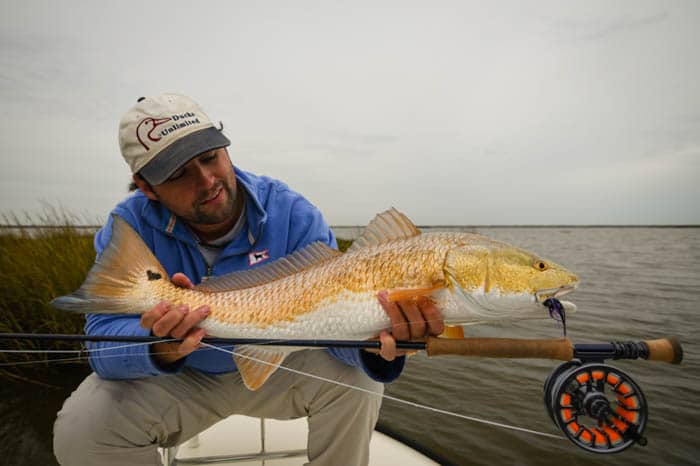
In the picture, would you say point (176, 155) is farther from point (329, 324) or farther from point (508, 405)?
point (508, 405)

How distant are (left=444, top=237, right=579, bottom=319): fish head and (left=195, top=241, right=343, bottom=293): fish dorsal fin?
0.73m

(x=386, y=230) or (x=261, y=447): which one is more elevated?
(x=386, y=230)

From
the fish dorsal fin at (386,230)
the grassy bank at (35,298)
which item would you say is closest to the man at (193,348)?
the fish dorsal fin at (386,230)

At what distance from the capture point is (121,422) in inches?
89.3

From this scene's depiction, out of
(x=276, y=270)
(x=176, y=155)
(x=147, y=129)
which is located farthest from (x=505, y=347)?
(x=147, y=129)

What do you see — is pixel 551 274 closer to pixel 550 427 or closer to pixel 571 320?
pixel 550 427

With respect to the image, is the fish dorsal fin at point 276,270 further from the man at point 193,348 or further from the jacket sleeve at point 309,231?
the jacket sleeve at point 309,231

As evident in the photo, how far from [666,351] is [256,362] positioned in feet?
6.50

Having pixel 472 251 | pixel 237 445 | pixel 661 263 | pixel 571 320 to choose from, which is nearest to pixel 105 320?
pixel 237 445

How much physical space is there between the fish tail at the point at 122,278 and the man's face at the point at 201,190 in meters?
0.44

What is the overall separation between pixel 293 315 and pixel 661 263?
2445cm

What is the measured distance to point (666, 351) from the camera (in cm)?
163

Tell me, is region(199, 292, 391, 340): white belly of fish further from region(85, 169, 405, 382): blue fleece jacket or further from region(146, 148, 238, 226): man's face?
region(146, 148, 238, 226): man's face

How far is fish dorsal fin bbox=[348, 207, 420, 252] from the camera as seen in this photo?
91.3 inches
